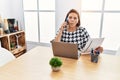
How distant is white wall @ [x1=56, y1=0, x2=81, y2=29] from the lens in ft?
8.58

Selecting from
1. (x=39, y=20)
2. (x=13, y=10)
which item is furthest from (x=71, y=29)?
(x=13, y=10)

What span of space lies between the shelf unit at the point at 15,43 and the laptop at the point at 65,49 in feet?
4.80

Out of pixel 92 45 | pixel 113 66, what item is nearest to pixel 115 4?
pixel 92 45

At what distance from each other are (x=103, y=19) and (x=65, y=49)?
150cm

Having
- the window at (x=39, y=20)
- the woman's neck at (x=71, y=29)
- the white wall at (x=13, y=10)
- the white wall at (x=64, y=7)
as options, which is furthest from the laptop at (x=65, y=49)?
the white wall at (x=13, y=10)

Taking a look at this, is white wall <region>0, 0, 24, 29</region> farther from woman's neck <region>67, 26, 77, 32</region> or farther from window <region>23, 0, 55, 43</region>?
woman's neck <region>67, 26, 77, 32</region>

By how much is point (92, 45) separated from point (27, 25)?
2.09 metres

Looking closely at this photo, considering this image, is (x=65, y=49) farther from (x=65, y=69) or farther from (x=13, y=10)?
(x=13, y=10)

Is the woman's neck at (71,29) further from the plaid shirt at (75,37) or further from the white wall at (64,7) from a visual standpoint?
the white wall at (64,7)

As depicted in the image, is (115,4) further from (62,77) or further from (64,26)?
(62,77)

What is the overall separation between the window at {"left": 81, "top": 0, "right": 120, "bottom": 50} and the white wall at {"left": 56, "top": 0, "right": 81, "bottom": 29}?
13 centimetres

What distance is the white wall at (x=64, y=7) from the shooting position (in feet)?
8.58

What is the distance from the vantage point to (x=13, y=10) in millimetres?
3182

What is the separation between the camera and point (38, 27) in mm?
3143
